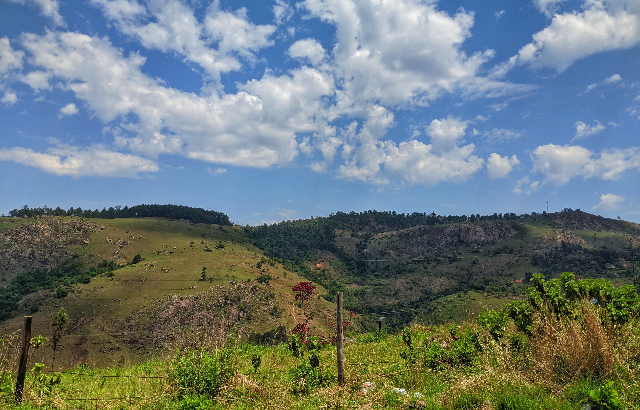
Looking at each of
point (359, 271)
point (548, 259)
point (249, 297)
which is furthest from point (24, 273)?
point (548, 259)

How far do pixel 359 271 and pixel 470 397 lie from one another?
163m

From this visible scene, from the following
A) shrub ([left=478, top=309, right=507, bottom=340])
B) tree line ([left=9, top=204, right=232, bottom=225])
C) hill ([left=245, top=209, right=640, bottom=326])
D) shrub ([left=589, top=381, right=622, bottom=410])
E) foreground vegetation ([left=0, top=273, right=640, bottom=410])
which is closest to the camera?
shrub ([left=589, top=381, right=622, bottom=410])

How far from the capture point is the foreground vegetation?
6891 millimetres

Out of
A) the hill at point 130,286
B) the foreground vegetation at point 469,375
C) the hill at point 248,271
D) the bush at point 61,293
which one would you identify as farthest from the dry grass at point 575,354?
the bush at point 61,293

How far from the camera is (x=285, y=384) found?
342 inches

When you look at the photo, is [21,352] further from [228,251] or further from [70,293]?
[228,251]

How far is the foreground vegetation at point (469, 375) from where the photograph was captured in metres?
6.89

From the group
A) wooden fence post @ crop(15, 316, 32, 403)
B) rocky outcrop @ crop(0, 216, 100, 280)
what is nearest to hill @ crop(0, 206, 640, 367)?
rocky outcrop @ crop(0, 216, 100, 280)

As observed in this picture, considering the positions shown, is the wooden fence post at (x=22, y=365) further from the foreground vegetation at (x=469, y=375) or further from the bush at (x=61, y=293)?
the bush at (x=61, y=293)

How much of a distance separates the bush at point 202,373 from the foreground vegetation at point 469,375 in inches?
0.9

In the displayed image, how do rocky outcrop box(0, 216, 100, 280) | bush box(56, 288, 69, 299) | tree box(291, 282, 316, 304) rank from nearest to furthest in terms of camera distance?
tree box(291, 282, 316, 304)
bush box(56, 288, 69, 299)
rocky outcrop box(0, 216, 100, 280)

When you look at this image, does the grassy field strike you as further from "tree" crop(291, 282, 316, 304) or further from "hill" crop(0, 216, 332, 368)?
"hill" crop(0, 216, 332, 368)

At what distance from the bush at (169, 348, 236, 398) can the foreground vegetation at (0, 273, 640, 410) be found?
23 mm

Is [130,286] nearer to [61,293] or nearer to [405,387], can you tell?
[61,293]
